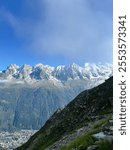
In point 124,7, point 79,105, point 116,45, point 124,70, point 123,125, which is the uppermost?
point 79,105

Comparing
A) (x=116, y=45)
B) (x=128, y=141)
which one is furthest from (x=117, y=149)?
(x=116, y=45)

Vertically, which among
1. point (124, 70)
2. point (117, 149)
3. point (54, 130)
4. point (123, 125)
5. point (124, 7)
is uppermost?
point (54, 130)

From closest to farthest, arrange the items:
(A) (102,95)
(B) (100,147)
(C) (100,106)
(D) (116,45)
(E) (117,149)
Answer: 1. (E) (117,149)
2. (D) (116,45)
3. (B) (100,147)
4. (C) (100,106)
5. (A) (102,95)

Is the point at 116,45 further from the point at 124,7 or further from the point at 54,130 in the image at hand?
the point at 54,130

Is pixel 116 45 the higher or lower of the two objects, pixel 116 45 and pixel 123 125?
the higher

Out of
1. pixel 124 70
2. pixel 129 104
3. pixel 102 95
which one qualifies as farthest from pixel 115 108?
pixel 102 95

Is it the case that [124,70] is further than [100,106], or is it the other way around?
[100,106]

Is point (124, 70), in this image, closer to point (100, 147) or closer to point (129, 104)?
point (129, 104)

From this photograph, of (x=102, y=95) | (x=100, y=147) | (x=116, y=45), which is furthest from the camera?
(x=102, y=95)

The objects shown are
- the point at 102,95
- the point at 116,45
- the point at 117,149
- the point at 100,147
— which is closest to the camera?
the point at 117,149
